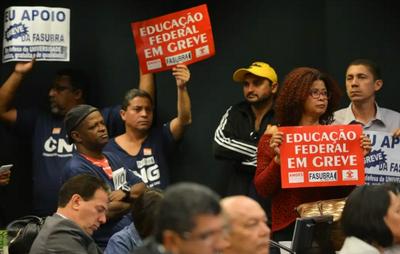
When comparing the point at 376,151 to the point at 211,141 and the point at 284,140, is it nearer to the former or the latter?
the point at 284,140

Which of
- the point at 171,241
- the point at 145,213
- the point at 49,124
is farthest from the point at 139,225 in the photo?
the point at 49,124

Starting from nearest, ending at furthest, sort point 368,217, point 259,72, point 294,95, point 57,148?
point 368,217 → point 294,95 → point 259,72 → point 57,148

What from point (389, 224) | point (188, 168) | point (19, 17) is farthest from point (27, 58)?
point (389, 224)

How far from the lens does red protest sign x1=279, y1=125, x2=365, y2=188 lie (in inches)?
234

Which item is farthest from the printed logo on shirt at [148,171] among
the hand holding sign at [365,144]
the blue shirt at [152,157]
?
the hand holding sign at [365,144]

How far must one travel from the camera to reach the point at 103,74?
27.0ft

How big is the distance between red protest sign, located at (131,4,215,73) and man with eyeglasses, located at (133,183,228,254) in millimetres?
3950

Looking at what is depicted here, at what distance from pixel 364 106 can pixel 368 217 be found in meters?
2.15

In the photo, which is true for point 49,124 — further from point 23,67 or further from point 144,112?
point 144,112

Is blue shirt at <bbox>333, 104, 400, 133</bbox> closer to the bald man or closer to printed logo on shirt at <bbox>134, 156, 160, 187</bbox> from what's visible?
printed logo on shirt at <bbox>134, 156, 160, 187</bbox>

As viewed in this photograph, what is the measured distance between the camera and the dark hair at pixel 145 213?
16.4ft

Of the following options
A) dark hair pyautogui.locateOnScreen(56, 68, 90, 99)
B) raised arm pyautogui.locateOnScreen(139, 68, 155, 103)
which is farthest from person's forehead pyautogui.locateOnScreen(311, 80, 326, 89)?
dark hair pyautogui.locateOnScreen(56, 68, 90, 99)

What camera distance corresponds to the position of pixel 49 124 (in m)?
7.62

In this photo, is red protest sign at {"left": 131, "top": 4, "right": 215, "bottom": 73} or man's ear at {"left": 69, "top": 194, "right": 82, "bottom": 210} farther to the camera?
red protest sign at {"left": 131, "top": 4, "right": 215, "bottom": 73}
